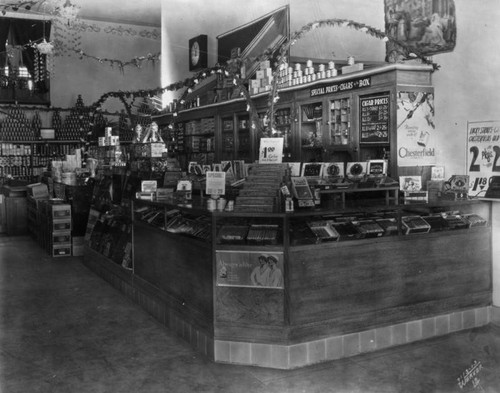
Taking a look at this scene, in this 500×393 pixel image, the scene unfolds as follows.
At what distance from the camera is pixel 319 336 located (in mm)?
3535

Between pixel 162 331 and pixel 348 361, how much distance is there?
1468 millimetres

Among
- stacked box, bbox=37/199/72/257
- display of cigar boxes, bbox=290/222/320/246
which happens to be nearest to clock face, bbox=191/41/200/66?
stacked box, bbox=37/199/72/257

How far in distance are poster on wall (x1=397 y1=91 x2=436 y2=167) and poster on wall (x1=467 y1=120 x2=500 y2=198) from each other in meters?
1.13

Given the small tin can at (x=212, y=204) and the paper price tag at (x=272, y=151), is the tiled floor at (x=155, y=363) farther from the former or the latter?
the paper price tag at (x=272, y=151)

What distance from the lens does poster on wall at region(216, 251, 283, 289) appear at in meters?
3.47

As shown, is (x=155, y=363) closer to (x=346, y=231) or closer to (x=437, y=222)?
(x=346, y=231)

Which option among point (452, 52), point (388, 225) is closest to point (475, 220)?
point (388, 225)

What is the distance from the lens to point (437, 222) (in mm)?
4035

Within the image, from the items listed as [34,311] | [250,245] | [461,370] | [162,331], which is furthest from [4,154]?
[461,370]

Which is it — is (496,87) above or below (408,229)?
above

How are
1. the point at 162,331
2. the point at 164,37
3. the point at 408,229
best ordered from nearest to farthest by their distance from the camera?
the point at 408,229 < the point at 162,331 < the point at 164,37

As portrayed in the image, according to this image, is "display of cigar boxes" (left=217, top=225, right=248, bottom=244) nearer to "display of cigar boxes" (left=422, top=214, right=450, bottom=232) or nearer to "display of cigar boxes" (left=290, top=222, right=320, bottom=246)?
"display of cigar boxes" (left=290, top=222, right=320, bottom=246)

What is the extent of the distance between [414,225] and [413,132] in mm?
1796

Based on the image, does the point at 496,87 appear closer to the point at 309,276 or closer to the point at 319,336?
the point at 309,276
